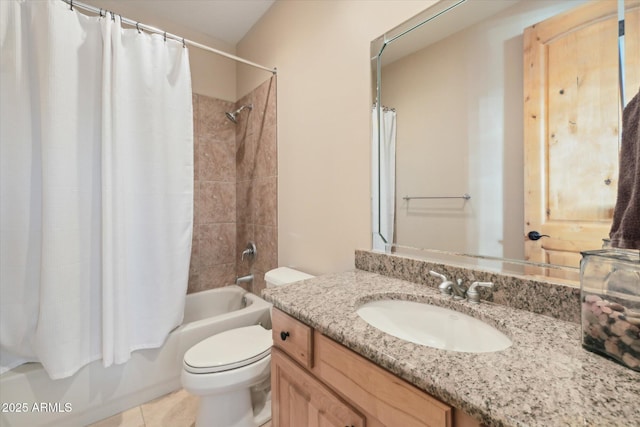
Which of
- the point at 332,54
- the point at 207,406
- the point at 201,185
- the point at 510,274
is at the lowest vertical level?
the point at 207,406

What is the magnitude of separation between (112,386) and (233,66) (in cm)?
254

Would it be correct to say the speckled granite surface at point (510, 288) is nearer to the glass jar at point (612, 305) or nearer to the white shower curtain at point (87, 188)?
the glass jar at point (612, 305)

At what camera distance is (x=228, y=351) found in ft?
4.33

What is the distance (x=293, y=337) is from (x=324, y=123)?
1116 mm

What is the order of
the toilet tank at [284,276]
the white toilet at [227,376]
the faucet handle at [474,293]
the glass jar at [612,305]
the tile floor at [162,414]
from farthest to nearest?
the toilet tank at [284,276] < the tile floor at [162,414] < the white toilet at [227,376] < the faucet handle at [474,293] < the glass jar at [612,305]

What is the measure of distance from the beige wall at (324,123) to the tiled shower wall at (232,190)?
17 cm

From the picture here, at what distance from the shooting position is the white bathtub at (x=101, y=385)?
3.98ft

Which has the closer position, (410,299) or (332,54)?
(410,299)

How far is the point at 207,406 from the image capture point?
1.27 meters

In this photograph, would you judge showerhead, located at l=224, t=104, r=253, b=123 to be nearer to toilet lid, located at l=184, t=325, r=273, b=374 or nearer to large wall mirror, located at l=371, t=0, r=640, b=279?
large wall mirror, located at l=371, t=0, r=640, b=279

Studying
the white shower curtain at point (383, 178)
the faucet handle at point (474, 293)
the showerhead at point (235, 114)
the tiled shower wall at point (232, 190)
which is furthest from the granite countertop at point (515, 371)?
the showerhead at point (235, 114)

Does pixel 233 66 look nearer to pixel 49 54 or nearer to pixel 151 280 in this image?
pixel 49 54

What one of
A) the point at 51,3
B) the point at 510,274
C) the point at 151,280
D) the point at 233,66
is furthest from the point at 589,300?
the point at 233,66

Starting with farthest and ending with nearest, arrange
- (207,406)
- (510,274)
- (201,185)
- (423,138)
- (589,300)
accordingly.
Answer: (201,185)
(207,406)
(423,138)
(510,274)
(589,300)
